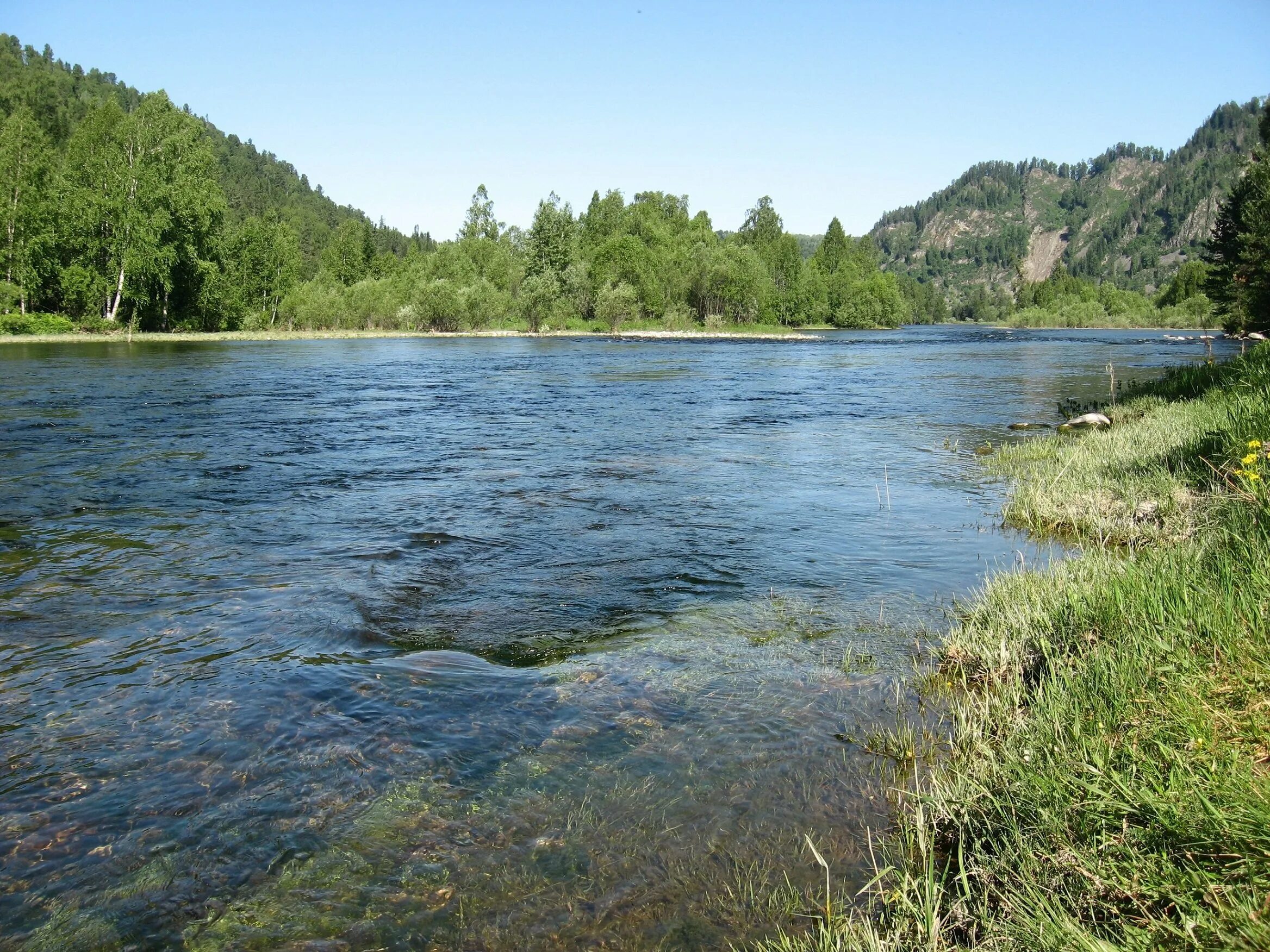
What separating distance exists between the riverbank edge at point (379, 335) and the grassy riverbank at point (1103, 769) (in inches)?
2424

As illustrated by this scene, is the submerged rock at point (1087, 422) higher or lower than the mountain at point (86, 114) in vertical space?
lower

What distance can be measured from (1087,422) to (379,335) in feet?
258

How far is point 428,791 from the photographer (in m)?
5.27

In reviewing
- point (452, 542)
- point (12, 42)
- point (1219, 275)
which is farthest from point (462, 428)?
point (12, 42)

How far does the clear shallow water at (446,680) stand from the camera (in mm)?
4340

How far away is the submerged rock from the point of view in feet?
66.5

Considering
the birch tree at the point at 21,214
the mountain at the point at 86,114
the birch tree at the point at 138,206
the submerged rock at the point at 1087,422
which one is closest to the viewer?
the submerged rock at the point at 1087,422

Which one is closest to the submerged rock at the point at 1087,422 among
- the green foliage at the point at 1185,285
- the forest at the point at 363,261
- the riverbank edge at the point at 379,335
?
the forest at the point at 363,261

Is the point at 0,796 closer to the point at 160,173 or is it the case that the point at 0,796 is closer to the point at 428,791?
the point at 428,791

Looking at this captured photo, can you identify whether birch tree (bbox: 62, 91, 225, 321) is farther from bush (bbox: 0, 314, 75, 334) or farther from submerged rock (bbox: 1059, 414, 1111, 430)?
submerged rock (bbox: 1059, 414, 1111, 430)

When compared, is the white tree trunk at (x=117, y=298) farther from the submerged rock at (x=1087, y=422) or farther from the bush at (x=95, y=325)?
the submerged rock at (x=1087, y=422)

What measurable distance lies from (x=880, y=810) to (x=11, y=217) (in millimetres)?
73040

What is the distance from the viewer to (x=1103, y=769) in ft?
12.6

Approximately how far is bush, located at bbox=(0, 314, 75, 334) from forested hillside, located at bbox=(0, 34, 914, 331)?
0.15 metres
